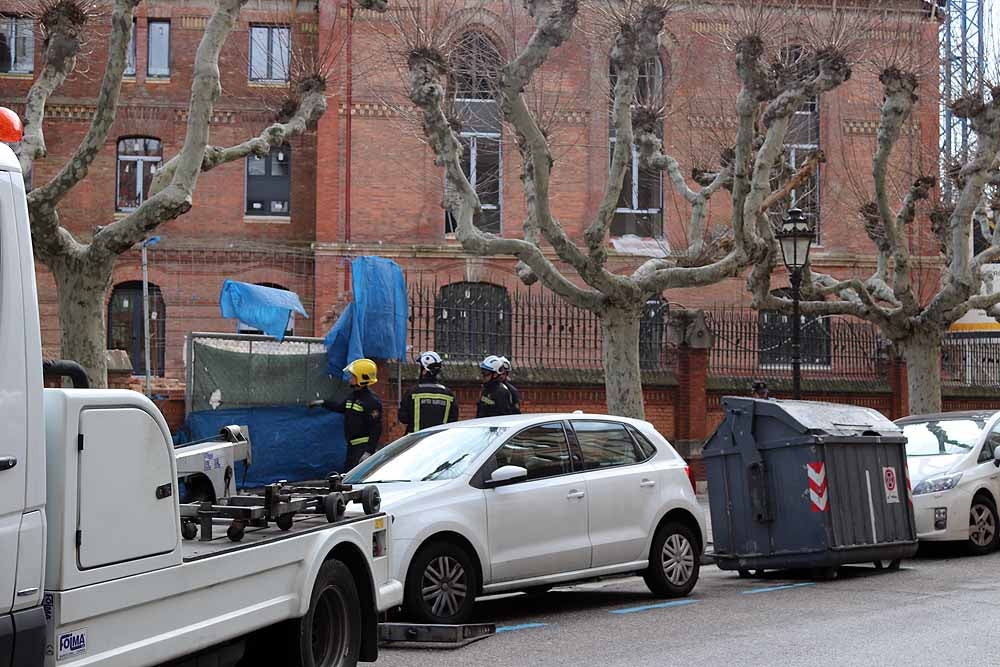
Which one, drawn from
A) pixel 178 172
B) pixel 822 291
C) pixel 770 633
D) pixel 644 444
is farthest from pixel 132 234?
pixel 822 291

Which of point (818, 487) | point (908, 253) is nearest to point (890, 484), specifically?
point (818, 487)

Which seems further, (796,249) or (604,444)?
(796,249)

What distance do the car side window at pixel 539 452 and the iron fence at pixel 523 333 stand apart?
1068cm

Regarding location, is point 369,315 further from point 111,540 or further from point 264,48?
point 264,48

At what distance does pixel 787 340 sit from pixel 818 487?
14.0m

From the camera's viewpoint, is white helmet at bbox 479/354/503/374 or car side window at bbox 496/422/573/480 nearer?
car side window at bbox 496/422/573/480

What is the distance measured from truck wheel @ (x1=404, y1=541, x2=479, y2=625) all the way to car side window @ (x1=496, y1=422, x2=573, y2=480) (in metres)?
0.96

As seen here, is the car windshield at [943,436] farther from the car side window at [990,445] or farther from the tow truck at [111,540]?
the tow truck at [111,540]

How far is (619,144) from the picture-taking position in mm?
17062

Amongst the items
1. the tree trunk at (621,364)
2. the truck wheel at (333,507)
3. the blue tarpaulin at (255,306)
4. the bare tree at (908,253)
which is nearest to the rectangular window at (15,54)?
the blue tarpaulin at (255,306)

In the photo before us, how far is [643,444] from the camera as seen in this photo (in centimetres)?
1198

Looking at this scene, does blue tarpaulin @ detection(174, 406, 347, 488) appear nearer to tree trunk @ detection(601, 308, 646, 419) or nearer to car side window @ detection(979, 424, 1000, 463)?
tree trunk @ detection(601, 308, 646, 419)

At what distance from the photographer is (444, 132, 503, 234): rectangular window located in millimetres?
32812

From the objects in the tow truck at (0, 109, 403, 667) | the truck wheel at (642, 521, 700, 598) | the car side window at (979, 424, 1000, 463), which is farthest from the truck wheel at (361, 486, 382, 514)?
the car side window at (979, 424, 1000, 463)
